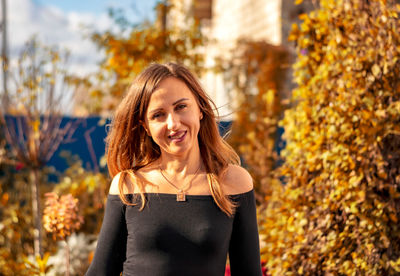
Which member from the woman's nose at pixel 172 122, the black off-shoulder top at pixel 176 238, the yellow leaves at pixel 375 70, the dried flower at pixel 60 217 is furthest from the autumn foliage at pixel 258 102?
the woman's nose at pixel 172 122

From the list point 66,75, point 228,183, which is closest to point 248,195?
point 228,183

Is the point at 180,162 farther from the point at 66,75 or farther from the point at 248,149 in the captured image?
the point at 248,149

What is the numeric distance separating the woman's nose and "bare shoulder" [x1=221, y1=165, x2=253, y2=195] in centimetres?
28

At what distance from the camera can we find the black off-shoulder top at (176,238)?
1757 mm

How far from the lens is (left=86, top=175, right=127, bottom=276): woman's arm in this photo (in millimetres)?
1856

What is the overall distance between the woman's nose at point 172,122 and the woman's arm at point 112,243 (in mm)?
336

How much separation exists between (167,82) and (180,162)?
308 millimetres

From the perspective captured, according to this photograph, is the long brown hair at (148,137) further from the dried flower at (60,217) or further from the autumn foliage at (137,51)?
the autumn foliage at (137,51)

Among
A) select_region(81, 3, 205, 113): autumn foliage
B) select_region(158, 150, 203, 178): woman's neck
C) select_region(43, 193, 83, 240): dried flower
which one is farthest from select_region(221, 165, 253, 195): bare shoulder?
select_region(81, 3, 205, 113): autumn foliage

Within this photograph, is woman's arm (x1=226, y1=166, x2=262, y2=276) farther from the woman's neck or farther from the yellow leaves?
the yellow leaves

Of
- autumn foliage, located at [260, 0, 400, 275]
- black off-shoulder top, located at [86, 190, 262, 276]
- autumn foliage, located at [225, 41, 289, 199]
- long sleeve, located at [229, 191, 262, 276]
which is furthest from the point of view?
autumn foliage, located at [225, 41, 289, 199]

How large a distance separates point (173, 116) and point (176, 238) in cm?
43

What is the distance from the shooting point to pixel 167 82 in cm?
187

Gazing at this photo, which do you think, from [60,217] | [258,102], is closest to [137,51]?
[258,102]
